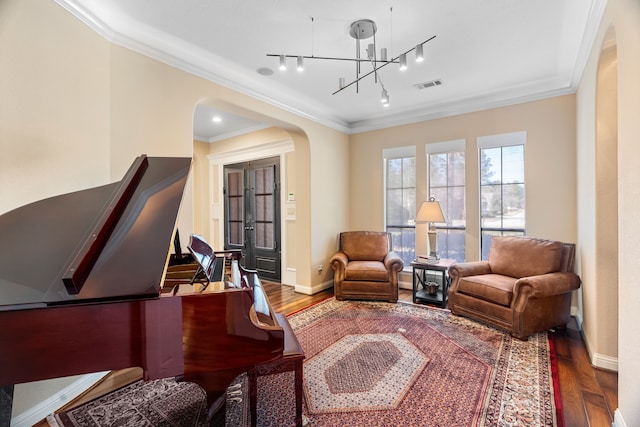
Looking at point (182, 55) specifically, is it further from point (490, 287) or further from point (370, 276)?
point (490, 287)

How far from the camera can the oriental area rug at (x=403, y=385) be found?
1.87 m

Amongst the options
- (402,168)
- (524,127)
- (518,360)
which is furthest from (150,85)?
(524,127)

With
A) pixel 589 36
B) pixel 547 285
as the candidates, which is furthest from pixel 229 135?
pixel 547 285

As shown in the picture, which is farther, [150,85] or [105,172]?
[150,85]

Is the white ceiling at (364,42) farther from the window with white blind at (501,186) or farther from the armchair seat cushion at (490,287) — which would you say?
the armchair seat cushion at (490,287)

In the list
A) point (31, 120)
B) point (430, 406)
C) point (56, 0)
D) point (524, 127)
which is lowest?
point (430, 406)

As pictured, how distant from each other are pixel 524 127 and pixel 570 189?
3.02 ft

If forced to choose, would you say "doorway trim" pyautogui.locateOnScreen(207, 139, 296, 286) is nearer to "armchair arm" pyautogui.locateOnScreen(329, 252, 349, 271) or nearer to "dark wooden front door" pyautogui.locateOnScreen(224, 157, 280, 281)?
"dark wooden front door" pyautogui.locateOnScreen(224, 157, 280, 281)

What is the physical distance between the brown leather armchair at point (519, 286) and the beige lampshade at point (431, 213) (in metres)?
0.68

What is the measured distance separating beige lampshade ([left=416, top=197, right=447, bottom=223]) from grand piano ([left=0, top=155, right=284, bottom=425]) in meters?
3.09

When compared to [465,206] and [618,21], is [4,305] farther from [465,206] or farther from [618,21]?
[465,206]

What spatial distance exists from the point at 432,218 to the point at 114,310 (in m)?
3.65

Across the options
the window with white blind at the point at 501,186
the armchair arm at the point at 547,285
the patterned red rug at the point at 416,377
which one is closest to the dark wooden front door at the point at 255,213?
the patterned red rug at the point at 416,377

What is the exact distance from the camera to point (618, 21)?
1.75m
